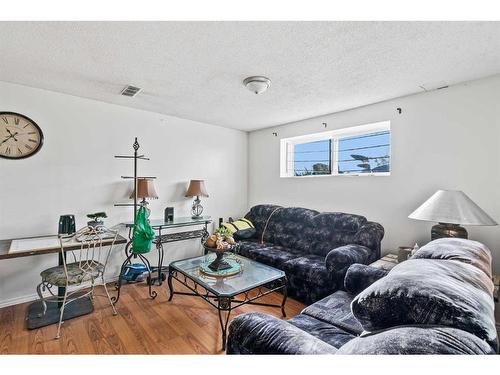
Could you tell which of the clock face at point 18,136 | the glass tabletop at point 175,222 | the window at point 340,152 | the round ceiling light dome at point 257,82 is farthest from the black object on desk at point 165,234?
the round ceiling light dome at point 257,82

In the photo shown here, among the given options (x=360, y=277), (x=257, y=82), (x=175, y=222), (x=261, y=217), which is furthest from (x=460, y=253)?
(x=175, y=222)

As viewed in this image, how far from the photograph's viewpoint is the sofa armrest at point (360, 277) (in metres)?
1.90

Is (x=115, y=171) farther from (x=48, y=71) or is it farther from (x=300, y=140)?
(x=300, y=140)

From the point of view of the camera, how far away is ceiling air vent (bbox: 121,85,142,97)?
2563 millimetres

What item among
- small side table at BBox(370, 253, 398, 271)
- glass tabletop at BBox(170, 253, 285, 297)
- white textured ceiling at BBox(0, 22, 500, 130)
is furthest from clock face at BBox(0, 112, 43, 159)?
small side table at BBox(370, 253, 398, 271)

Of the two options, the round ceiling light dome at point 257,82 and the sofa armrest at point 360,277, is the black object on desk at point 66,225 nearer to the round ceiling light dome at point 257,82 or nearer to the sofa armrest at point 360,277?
Result: the round ceiling light dome at point 257,82

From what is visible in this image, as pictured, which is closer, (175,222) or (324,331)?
(324,331)

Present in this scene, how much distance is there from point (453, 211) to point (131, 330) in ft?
9.23

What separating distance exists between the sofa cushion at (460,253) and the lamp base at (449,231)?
634mm

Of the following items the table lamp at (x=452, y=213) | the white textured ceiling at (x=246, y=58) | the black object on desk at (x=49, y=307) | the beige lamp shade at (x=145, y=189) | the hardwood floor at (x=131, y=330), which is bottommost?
the hardwood floor at (x=131, y=330)

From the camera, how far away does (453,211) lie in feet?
6.28

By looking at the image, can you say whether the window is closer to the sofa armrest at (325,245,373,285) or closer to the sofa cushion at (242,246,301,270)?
the sofa armrest at (325,245,373,285)

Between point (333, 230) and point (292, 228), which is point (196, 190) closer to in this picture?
point (292, 228)

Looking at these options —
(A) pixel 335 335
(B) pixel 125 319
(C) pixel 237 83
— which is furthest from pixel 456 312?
(B) pixel 125 319
